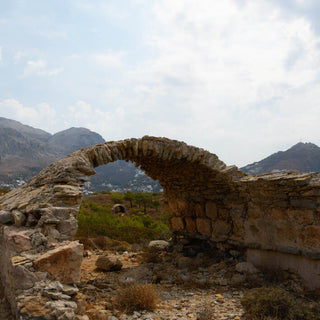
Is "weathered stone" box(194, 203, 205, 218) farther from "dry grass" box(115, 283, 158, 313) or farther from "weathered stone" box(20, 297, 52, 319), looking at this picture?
"weathered stone" box(20, 297, 52, 319)

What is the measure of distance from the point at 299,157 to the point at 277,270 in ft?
157

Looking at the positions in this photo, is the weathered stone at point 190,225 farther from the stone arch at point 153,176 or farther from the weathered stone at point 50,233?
the weathered stone at point 50,233

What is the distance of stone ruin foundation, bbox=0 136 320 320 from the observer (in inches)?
126

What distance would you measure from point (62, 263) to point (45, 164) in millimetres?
91128

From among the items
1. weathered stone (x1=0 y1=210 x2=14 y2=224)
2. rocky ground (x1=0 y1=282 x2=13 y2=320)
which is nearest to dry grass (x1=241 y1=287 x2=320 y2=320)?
rocky ground (x1=0 y1=282 x2=13 y2=320)

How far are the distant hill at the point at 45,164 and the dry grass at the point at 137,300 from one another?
5581cm

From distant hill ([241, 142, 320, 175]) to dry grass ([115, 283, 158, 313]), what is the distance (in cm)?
4051

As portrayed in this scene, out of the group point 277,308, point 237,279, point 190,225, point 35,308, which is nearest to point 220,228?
point 190,225

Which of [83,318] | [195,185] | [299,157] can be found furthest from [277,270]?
[299,157]

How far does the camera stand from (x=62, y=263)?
334 cm

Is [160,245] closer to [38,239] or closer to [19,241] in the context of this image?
[38,239]

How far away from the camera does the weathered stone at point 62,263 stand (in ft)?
10.6

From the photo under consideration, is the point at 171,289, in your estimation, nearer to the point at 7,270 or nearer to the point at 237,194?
the point at 237,194

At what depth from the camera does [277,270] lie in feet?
18.4
